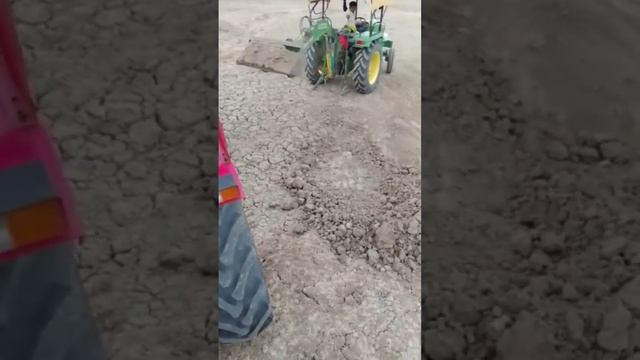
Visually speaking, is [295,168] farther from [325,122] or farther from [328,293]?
[328,293]

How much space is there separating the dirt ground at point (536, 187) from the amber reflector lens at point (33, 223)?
0.45 metres

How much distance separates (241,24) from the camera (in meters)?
3.90

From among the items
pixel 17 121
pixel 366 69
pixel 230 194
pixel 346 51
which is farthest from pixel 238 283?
pixel 346 51

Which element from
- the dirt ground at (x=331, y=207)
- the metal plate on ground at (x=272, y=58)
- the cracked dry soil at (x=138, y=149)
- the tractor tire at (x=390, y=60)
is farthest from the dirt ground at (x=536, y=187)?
the tractor tire at (x=390, y=60)

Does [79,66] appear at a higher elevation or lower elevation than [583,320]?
higher

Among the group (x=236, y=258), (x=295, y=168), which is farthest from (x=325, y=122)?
(x=236, y=258)

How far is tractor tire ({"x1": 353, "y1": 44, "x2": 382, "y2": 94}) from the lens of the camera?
2.78m

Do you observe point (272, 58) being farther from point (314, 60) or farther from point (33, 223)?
point (33, 223)

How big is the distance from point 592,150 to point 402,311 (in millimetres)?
1003

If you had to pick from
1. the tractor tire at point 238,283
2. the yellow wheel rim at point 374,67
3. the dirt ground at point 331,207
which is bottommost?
the dirt ground at point 331,207

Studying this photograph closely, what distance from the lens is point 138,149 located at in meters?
0.60

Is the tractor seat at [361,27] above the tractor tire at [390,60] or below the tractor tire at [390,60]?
above

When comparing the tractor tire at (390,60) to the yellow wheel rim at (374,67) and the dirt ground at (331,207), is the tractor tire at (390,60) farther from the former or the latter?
the yellow wheel rim at (374,67)

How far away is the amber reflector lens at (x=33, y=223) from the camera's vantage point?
0.47m
